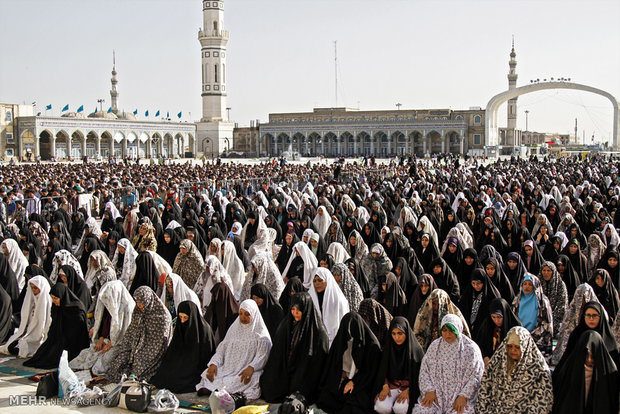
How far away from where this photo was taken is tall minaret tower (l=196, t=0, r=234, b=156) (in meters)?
50.8

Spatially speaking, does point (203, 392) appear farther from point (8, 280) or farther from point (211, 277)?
point (8, 280)

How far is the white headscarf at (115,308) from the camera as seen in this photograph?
4656mm

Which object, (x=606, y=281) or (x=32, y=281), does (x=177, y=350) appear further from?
(x=606, y=281)

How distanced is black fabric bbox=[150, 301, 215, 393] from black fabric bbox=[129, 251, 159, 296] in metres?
1.40

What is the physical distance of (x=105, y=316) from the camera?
4.75m

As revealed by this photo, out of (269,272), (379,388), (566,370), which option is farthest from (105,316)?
(566,370)

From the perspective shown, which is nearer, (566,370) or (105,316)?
(566,370)

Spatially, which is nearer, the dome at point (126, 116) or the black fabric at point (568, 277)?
the black fabric at point (568, 277)

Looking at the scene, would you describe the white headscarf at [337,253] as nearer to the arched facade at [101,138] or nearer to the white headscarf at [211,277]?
the white headscarf at [211,277]

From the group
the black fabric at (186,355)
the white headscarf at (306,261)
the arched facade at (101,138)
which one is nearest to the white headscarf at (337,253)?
the white headscarf at (306,261)

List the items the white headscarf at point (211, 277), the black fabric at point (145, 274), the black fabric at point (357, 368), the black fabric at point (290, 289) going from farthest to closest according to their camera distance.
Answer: the black fabric at point (145, 274) < the white headscarf at point (211, 277) < the black fabric at point (290, 289) < the black fabric at point (357, 368)

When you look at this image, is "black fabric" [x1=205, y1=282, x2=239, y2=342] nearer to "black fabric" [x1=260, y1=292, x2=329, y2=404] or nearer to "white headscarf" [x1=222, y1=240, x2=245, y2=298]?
"black fabric" [x1=260, y1=292, x2=329, y2=404]

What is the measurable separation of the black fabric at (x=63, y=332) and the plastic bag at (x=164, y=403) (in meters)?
1.19

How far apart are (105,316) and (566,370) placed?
10.5ft
